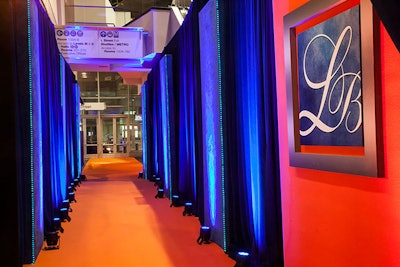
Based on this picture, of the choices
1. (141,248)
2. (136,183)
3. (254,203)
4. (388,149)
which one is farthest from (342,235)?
(136,183)

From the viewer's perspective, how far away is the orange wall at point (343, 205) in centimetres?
173

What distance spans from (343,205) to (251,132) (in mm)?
1120

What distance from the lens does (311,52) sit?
7.38 feet

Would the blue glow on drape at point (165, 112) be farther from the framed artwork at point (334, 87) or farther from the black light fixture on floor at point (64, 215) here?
the framed artwork at point (334, 87)

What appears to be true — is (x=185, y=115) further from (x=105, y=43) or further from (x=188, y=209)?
(x=105, y=43)

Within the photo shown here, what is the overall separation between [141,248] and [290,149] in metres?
2.10

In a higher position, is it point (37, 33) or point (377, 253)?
point (37, 33)

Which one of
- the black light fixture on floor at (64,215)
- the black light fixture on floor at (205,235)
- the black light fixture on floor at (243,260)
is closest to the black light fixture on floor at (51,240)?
the black light fixture on floor at (64,215)

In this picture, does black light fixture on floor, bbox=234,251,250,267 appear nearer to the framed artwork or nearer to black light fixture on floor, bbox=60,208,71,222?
the framed artwork

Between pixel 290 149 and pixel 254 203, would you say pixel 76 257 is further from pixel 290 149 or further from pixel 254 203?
pixel 290 149

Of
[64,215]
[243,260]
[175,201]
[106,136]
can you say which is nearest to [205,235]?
[243,260]

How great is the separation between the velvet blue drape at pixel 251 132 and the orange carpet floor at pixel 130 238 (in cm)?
52

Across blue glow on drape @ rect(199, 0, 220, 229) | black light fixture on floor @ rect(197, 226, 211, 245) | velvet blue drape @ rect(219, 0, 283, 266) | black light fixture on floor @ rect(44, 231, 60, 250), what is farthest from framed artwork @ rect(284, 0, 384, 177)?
black light fixture on floor @ rect(44, 231, 60, 250)

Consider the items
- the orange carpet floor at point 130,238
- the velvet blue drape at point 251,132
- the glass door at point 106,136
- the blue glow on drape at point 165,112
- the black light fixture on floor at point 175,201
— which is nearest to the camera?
the velvet blue drape at point 251,132
